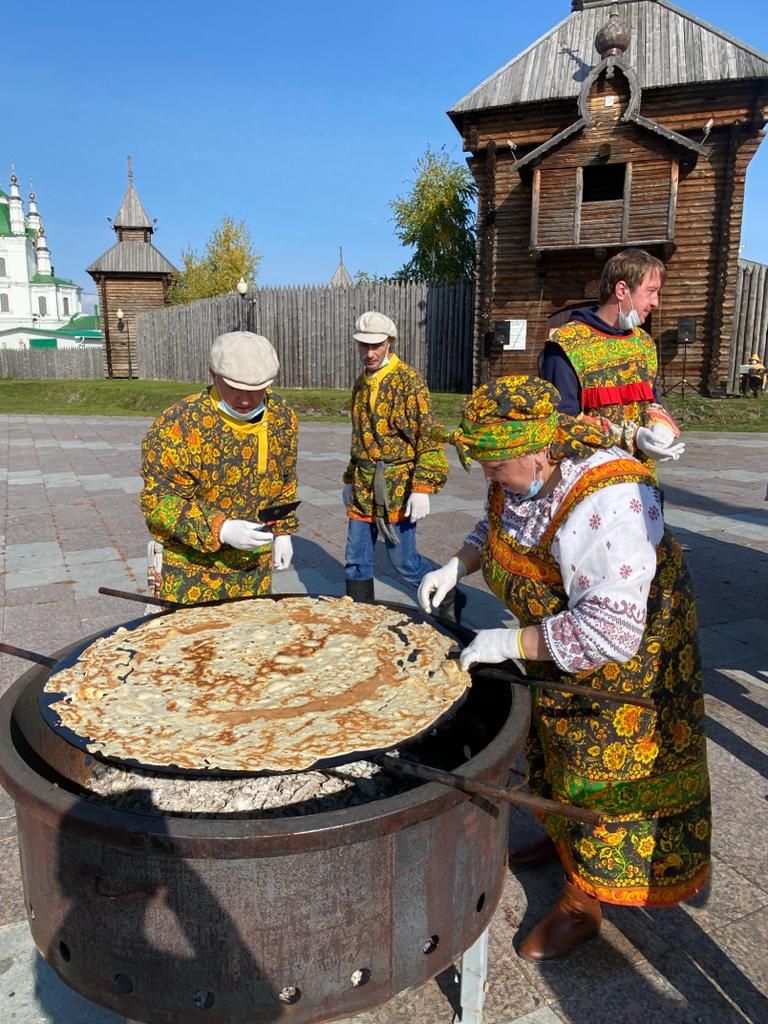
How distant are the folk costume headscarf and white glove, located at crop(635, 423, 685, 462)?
117cm

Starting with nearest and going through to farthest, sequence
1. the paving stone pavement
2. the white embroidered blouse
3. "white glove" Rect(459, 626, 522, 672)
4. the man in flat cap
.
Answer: the white embroidered blouse, "white glove" Rect(459, 626, 522, 672), the paving stone pavement, the man in flat cap

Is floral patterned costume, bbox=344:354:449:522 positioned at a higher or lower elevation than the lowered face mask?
lower

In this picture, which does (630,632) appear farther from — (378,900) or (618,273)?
(618,273)

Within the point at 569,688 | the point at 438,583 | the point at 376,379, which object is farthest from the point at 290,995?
the point at 376,379

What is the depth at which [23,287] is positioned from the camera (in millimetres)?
84688

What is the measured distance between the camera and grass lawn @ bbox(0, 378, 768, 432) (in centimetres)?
1466

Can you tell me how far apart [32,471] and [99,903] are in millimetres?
11091

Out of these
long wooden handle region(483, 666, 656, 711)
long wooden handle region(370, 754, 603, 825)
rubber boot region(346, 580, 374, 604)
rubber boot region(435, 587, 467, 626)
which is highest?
long wooden handle region(483, 666, 656, 711)

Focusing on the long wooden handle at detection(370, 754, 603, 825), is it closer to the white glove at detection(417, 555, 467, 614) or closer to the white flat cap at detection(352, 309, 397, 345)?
the white glove at detection(417, 555, 467, 614)

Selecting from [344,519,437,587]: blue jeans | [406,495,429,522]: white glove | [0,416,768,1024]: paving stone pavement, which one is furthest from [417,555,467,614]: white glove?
[344,519,437,587]: blue jeans

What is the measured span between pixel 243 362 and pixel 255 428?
0.35 metres

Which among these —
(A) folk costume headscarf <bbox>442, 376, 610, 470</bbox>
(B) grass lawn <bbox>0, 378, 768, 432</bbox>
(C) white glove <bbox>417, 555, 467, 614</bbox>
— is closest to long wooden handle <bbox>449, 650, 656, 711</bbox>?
(C) white glove <bbox>417, 555, 467, 614</bbox>

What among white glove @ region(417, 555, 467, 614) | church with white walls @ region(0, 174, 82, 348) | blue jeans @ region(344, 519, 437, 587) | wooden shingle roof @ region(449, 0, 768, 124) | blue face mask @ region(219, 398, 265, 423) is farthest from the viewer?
church with white walls @ region(0, 174, 82, 348)

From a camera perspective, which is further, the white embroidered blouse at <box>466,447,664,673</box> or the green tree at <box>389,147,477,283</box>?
the green tree at <box>389,147,477,283</box>
